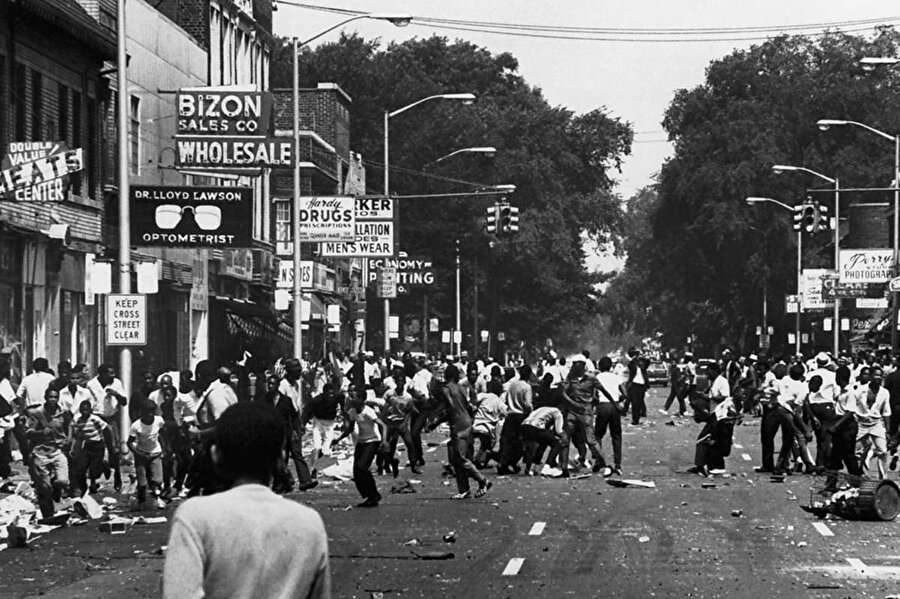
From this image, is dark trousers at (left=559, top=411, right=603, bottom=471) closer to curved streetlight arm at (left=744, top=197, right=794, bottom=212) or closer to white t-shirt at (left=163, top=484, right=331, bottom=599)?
white t-shirt at (left=163, top=484, right=331, bottom=599)

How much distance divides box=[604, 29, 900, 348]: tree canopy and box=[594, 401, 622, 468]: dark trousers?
5921 cm

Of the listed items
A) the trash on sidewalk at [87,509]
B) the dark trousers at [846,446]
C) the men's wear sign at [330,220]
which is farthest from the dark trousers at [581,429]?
the men's wear sign at [330,220]

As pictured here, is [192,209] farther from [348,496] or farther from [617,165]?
[617,165]

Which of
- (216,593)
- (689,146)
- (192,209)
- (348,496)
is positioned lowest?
(348,496)

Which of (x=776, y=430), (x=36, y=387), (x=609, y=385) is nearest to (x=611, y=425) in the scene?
(x=609, y=385)

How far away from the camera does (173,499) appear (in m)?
23.7

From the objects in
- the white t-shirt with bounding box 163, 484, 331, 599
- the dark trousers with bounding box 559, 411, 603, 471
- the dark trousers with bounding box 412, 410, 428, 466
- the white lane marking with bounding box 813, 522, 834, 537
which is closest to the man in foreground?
the white t-shirt with bounding box 163, 484, 331, 599

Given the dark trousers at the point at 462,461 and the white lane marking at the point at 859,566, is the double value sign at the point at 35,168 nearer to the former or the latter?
the dark trousers at the point at 462,461

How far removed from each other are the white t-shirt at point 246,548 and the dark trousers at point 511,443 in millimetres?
23850

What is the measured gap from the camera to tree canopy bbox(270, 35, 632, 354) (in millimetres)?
91125

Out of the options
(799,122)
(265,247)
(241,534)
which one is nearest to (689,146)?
(799,122)

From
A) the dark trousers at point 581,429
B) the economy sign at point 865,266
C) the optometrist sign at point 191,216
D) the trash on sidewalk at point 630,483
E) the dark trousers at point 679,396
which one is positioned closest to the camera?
the trash on sidewalk at point 630,483

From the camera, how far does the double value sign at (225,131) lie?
1608 inches

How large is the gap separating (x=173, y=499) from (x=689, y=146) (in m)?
71.4
